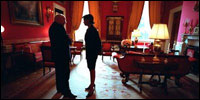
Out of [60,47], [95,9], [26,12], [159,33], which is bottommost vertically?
[60,47]

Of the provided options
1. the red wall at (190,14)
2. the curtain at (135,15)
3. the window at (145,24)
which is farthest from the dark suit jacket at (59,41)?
the window at (145,24)

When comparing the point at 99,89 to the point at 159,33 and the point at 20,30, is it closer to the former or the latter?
the point at 159,33

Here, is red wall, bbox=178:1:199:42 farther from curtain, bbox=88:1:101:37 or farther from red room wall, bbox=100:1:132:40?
curtain, bbox=88:1:101:37

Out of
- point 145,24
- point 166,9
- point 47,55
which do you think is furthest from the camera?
point 145,24

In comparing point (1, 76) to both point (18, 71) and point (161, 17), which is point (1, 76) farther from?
point (161, 17)

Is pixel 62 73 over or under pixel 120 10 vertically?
under

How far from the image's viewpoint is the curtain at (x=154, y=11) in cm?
575

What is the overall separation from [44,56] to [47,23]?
2.60 meters

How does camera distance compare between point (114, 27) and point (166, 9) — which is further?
point (114, 27)

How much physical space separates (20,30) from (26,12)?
2.10 ft

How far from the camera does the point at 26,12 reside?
3.43 metres

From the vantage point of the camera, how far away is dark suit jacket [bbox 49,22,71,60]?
1.60m

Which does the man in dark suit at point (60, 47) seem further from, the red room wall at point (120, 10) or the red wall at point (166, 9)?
the red wall at point (166, 9)

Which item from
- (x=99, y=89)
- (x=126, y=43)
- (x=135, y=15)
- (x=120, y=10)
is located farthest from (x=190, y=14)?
(x=99, y=89)
